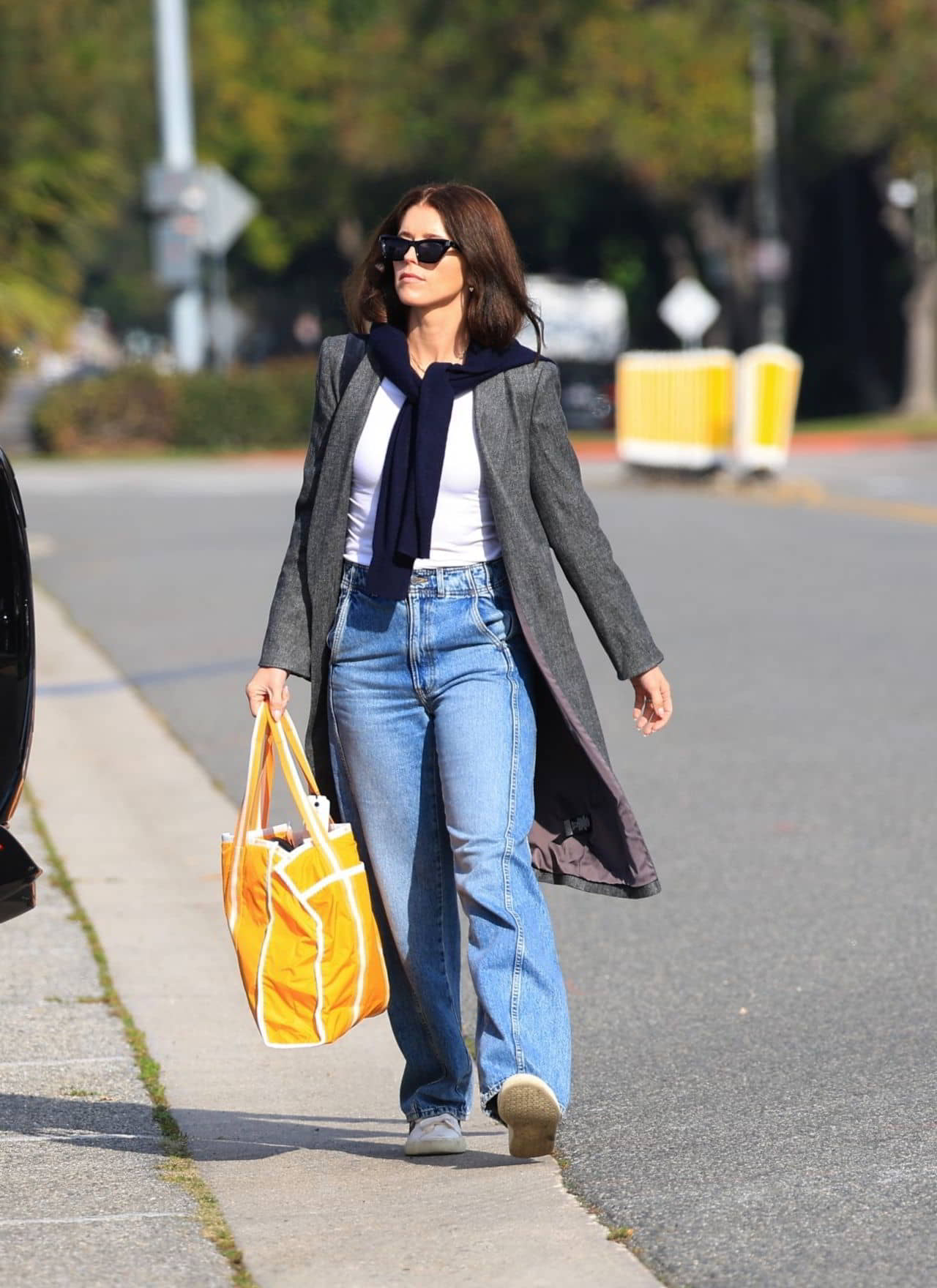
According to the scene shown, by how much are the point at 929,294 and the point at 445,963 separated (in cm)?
3881

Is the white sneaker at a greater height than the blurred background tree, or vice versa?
the blurred background tree

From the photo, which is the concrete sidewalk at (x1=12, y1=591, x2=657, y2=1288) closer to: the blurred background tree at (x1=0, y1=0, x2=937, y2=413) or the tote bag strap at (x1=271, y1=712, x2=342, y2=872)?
the tote bag strap at (x1=271, y1=712, x2=342, y2=872)

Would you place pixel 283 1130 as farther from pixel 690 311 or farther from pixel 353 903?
pixel 690 311

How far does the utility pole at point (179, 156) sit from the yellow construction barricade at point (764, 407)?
13.1 meters

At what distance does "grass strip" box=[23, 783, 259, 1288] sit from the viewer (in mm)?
3539

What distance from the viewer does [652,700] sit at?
400 cm

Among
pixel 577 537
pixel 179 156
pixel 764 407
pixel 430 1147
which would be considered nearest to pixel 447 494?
pixel 577 537

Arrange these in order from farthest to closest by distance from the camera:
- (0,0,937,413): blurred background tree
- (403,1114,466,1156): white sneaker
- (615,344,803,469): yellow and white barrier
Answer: (0,0,937,413): blurred background tree → (615,344,803,469): yellow and white barrier → (403,1114,466,1156): white sneaker

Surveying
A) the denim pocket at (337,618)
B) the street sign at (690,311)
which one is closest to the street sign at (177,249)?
the street sign at (690,311)

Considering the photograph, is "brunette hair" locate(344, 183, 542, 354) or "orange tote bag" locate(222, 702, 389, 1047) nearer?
"orange tote bag" locate(222, 702, 389, 1047)

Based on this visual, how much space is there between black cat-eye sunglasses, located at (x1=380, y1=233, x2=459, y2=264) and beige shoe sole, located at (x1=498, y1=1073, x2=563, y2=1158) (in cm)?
142

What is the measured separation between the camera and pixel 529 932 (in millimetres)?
3881

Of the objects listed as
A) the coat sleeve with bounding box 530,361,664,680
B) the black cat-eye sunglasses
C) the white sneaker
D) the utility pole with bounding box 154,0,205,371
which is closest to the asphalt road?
the white sneaker

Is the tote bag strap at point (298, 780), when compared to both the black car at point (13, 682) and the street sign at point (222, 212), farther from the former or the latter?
the street sign at point (222, 212)
